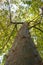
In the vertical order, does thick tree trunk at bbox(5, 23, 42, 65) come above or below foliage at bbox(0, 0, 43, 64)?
above

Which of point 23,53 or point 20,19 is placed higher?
point 23,53

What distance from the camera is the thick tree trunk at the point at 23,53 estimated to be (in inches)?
102

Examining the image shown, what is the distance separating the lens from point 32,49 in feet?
8.91

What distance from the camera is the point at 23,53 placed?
2.67 m

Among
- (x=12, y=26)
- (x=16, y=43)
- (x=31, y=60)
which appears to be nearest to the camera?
(x=31, y=60)

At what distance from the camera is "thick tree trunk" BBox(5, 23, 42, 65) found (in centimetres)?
260

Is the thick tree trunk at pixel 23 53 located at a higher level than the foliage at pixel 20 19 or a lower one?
higher

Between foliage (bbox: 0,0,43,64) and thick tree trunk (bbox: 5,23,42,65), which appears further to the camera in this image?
foliage (bbox: 0,0,43,64)

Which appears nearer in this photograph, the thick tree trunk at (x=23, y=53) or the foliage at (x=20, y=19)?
the thick tree trunk at (x=23, y=53)

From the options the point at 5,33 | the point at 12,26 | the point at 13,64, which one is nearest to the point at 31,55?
the point at 13,64

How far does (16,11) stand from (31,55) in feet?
14.1

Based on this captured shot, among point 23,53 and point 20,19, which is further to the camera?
point 20,19

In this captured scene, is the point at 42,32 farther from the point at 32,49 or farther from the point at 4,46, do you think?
the point at 32,49

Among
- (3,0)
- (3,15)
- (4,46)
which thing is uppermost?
(3,0)
